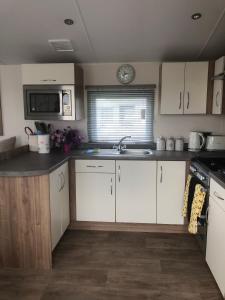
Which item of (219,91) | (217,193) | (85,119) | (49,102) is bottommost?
(217,193)

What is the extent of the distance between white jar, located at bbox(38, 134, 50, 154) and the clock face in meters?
1.25

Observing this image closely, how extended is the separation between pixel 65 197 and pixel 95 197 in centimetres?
37

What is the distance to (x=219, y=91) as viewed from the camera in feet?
8.91

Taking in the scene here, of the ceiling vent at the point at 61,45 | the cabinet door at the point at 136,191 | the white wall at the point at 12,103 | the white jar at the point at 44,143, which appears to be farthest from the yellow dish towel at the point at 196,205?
the white wall at the point at 12,103

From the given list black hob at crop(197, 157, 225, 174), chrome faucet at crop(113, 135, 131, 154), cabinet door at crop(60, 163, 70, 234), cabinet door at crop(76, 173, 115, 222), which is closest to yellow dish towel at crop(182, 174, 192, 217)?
black hob at crop(197, 157, 225, 174)

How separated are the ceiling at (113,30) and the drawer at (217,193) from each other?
1.55 m

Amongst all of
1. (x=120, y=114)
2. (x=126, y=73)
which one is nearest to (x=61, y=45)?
(x=126, y=73)

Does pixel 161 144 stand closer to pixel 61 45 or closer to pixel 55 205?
pixel 55 205

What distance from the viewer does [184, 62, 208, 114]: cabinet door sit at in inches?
112

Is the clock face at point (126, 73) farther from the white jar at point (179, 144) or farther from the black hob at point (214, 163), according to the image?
the black hob at point (214, 163)

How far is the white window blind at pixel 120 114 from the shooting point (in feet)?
10.6

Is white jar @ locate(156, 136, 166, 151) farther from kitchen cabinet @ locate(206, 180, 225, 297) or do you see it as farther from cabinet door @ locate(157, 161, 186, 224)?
kitchen cabinet @ locate(206, 180, 225, 297)

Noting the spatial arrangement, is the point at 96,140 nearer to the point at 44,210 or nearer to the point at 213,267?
the point at 44,210

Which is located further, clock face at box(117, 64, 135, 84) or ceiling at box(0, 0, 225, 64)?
clock face at box(117, 64, 135, 84)
